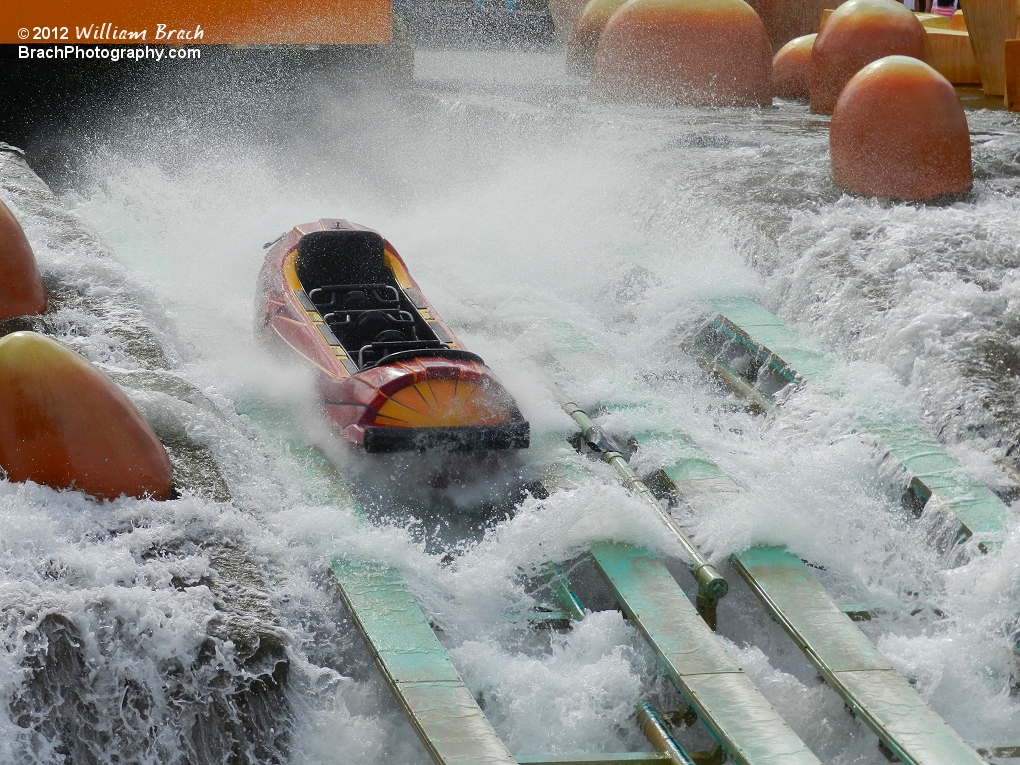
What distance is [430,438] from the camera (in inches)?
192

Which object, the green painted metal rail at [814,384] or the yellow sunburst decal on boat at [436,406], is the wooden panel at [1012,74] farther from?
the yellow sunburst decal on boat at [436,406]

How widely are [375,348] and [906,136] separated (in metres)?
4.13

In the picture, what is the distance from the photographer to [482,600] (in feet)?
13.9

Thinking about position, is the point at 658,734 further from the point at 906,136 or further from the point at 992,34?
the point at 992,34

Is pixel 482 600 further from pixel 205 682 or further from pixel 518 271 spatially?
pixel 518 271

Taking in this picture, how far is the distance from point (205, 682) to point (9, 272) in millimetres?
2965

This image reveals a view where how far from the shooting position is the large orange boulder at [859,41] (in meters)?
10.4

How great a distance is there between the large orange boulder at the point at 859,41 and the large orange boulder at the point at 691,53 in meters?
0.71

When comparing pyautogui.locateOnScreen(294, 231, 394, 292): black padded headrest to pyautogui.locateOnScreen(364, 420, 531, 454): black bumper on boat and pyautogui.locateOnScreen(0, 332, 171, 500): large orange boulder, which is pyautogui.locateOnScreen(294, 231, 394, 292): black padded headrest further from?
pyautogui.locateOnScreen(0, 332, 171, 500): large orange boulder

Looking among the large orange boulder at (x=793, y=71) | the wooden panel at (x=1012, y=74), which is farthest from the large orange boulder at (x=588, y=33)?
the wooden panel at (x=1012, y=74)

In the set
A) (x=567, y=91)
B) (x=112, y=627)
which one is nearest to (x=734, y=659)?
(x=112, y=627)

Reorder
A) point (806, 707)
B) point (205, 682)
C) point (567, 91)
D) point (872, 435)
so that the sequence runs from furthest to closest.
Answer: point (567, 91)
point (872, 435)
point (806, 707)
point (205, 682)

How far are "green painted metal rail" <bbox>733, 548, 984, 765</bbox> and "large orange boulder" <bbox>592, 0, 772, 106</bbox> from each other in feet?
24.9

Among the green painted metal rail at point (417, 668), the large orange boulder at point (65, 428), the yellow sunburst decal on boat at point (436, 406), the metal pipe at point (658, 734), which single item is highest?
the large orange boulder at point (65, 428)
